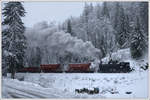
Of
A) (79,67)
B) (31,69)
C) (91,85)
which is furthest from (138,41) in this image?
(31,69)

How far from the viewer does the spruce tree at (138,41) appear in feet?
34.6

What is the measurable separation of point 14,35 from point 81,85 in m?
4.85

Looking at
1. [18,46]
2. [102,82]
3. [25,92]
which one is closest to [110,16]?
[102,82]

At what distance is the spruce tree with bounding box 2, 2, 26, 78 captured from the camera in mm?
10883

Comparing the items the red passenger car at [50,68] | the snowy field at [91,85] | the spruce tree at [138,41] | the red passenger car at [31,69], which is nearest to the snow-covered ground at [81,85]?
the snowy field at [91,85]

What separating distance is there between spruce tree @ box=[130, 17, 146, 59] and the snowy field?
4.07 feet

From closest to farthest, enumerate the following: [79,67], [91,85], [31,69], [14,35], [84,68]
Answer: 1. [91,85]
2. [14,35]
3. [31,69]
4. [79,67]
5. [84,68]

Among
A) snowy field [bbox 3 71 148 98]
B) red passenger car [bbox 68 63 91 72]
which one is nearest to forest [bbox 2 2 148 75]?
red passenger car [bbox 68 63 91 72]

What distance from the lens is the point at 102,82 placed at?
10.5 m

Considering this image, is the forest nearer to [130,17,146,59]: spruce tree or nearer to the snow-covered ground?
[130,17,146,59]: spruce tree

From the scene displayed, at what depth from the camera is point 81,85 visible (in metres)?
10.4

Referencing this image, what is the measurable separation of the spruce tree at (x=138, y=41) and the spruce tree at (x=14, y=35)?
6.28m

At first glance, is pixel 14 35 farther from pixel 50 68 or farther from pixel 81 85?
pixel 81 85

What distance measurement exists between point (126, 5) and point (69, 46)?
415 cm
